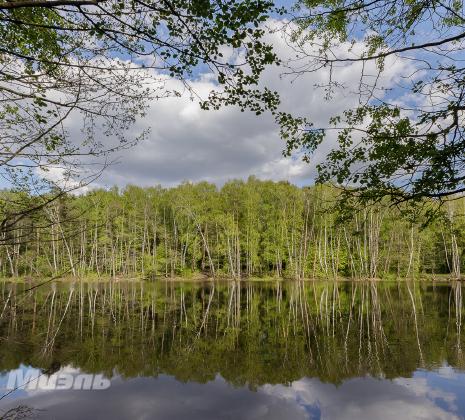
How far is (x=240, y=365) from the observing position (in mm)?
10711

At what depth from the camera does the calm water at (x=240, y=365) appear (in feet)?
26.5

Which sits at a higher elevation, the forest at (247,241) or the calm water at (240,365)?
the forest at (247,241)

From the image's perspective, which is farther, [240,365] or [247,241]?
[247,241]

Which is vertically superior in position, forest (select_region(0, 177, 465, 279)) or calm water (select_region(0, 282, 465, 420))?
forest (select_region(0, 177, 465, 279))

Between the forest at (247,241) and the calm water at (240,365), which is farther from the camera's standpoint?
the forest at (247,241)

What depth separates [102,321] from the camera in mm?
17750

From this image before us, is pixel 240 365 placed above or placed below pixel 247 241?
below

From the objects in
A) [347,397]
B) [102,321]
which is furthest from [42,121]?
[102,321]

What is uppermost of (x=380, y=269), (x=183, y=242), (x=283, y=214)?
(x=283, y=214)

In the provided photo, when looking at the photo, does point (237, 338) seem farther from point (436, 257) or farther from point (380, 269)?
point (436, 257)

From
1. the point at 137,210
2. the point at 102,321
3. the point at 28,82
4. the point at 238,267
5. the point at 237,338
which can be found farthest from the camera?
the point at 137,210

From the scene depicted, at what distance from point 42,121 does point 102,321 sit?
15.1 m

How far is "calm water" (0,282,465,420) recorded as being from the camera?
809 cm

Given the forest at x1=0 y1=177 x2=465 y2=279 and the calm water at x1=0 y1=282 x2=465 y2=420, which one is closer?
the calm water at x1=0 y1=282 x2=465 y2=420
